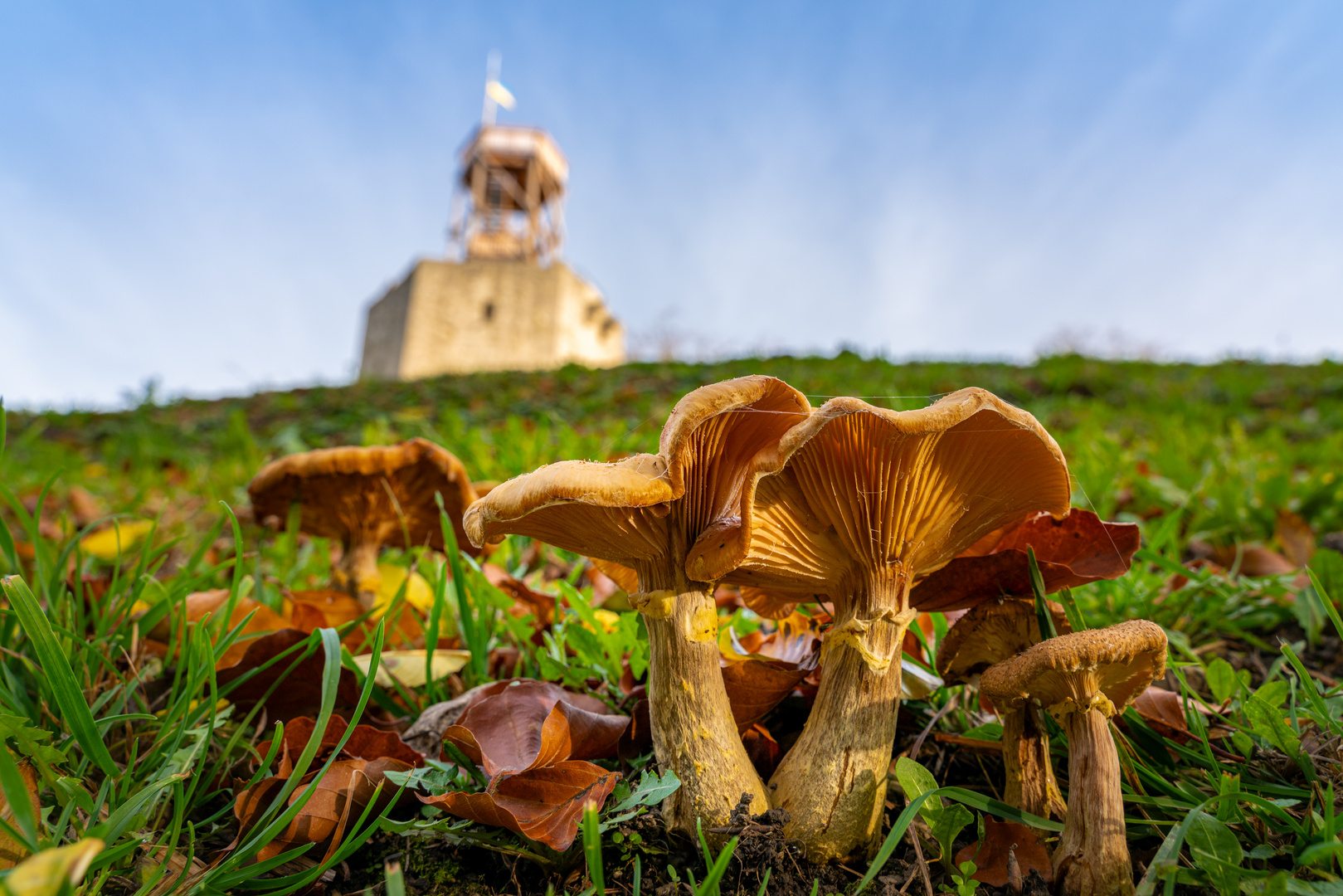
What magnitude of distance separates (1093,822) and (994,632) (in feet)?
0.93

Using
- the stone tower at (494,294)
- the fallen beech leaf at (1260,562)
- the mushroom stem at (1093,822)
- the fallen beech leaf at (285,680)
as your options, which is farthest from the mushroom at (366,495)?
the stone tower at (494,294)

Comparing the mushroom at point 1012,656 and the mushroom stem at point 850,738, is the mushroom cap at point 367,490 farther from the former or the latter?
the mushroom at point 1012,656

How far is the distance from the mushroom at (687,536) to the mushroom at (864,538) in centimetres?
6

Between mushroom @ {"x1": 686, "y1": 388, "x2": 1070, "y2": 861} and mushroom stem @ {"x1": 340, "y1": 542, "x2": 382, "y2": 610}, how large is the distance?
1656 millimetres

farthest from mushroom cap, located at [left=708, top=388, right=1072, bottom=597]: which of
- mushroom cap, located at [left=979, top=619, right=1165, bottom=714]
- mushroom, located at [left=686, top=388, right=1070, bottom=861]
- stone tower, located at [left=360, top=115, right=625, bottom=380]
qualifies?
stone tower, located at [left=360, top=115, right=625, bottom=380]

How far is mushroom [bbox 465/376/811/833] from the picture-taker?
38.7 inches

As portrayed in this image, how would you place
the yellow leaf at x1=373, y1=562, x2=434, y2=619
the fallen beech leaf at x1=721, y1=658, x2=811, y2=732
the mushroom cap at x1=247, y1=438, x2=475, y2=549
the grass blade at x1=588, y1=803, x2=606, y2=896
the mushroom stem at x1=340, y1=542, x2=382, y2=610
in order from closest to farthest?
the grass blade at x1=588, y1=803, x2=606, y2=896
the fallen beech leaf at x1=721, y1=658, x2=811, y2=732
the mushroom cap at x1=247, y1=438, x2=475, y2=549
the yellow leaf at x1=373, y1=562, x2=434, y2=619
the mushroom stem at x1=340, y1=542, x2=382, y2=610

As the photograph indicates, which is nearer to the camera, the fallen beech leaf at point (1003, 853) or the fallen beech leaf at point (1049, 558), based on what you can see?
the fallen beech leaf at point (1003, 853)

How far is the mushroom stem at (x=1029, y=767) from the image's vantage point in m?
1.08

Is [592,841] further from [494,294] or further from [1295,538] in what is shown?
[494,294]

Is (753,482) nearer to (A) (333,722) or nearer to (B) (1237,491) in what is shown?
(A) (333,722)

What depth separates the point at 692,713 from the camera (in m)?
1.08

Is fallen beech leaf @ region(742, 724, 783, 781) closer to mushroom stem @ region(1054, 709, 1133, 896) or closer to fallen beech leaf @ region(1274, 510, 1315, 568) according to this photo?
mushroom stem @ region(1054, 709, 1133, 896)

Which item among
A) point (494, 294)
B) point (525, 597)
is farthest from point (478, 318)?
point (525, 597)
